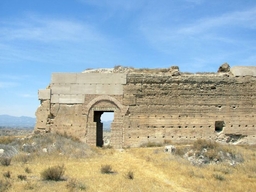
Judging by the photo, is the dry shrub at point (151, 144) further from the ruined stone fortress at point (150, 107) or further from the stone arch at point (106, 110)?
the stone arch at point (106, 110)

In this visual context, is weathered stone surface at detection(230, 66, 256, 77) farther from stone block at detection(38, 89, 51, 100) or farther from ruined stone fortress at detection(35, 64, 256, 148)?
stone block at detection(38, 89, 51, 100)

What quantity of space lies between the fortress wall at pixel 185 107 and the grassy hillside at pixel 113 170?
1.62m

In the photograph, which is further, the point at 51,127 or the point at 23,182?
the point at 51,127

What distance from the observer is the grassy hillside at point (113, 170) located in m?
8.56

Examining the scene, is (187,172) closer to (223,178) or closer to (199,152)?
(223,178)

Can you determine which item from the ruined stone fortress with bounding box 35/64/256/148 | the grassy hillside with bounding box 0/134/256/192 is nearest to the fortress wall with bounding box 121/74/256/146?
the ruined stone fortress with bounding box 35/64/256/148

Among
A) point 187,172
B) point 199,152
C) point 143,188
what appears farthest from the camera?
point 199,152

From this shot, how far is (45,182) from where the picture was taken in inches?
344

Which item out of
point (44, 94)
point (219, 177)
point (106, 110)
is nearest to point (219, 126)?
point (106, 110)

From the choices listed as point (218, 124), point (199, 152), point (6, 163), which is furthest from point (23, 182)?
point (218, 124)

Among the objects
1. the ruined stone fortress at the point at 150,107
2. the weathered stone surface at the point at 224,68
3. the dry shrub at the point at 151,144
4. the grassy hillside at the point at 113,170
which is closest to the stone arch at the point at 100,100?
the ruined stone fortress at the point at 150,107

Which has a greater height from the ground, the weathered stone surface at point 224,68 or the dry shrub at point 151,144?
the weathered stone surface at point 224,68

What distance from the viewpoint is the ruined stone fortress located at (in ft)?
55.1

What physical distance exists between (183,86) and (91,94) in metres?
5.25
